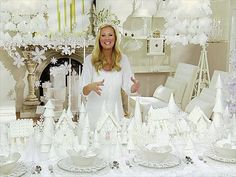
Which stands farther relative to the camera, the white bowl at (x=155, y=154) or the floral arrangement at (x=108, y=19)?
the floral arrangement at (x=108, y=19)

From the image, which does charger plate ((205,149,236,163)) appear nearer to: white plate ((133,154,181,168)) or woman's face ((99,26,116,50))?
white plate ((133,154,181,168))

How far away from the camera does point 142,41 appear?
2359 millimetres

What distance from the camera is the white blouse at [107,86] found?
1541 millimetres

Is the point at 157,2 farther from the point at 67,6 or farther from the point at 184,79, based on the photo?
the point at 67,6

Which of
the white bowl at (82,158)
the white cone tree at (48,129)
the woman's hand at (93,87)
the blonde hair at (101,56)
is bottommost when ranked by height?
the white bowl at (82,158)

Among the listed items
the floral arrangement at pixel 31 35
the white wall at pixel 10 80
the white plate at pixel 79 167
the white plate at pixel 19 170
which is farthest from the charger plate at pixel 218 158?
the floral arrangement at pixel 31 35

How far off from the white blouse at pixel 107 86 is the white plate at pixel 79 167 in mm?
352

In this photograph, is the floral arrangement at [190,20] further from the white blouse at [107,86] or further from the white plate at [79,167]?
the white plate at [79,167]

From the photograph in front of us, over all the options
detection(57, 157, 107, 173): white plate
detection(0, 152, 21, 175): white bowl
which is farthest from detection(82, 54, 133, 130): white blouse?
detection(0, 152, 21, 175): white bowl

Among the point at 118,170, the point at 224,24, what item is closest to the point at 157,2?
the point at 224,24

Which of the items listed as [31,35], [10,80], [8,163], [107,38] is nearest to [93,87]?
[107,38]

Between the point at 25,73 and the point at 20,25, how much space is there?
0.47 meters

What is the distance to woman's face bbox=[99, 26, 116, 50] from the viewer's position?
148 centimetres

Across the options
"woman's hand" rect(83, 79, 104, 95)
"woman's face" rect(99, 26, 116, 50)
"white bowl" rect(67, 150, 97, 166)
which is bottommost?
"white bowl" rect(67, 150, 97, 166)
